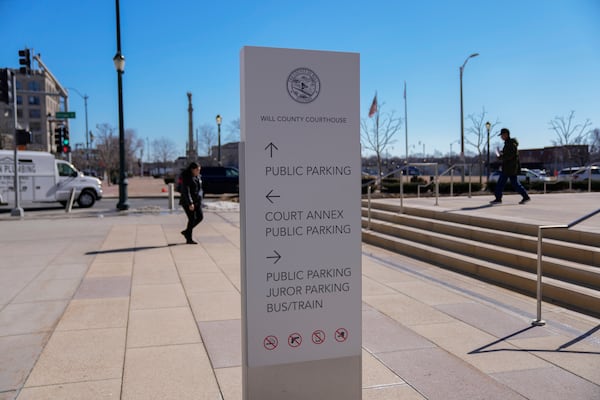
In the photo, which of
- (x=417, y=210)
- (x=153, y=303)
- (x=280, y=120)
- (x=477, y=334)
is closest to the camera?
(x=280, y=120)

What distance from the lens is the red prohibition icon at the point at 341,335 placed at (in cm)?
315

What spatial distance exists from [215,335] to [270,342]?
2089 mm

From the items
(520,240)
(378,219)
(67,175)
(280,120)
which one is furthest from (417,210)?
(67,175)

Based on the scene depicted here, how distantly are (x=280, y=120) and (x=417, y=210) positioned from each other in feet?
29.2

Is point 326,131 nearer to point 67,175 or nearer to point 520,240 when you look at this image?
point 520,240

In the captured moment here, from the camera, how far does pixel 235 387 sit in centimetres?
377

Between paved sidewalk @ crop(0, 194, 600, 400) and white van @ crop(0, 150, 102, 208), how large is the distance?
12.4 metres

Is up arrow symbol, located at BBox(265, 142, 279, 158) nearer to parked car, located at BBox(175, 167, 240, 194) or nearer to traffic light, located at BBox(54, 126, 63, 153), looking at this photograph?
parked car, located at BBox(175, 167, 240, 194)

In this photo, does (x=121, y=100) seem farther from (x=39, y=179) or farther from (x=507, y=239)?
(x=507, y=239)

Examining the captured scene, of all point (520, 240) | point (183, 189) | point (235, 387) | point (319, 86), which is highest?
point (319, 86)

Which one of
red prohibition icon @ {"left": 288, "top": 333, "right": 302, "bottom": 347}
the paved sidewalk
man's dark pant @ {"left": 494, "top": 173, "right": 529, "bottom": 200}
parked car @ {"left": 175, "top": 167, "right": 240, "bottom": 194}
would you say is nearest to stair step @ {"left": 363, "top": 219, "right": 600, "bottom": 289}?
the paved sidewalk

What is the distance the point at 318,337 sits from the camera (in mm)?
3109

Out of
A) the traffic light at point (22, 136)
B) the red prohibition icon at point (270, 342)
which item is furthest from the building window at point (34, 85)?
the red prohibition icon at point (270, 342)

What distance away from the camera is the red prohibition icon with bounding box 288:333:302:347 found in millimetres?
3047
